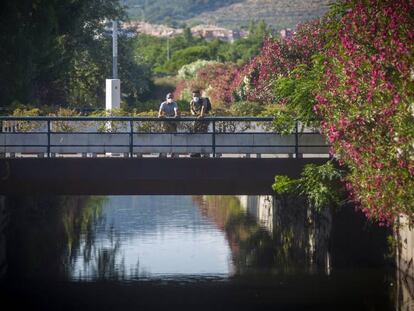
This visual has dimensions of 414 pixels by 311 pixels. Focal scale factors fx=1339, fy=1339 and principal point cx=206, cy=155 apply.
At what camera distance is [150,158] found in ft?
110

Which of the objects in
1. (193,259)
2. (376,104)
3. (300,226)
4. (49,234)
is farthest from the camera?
(300,226)

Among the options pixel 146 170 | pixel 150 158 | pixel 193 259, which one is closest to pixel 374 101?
pixel 150 158

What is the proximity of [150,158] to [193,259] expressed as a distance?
547 cm

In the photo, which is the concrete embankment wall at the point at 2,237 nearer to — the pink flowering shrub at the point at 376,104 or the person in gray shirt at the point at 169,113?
the person in gray shirt at the point at 169,113

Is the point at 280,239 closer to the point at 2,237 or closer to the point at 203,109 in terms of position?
the point at 2,237

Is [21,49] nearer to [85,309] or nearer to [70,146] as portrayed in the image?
[70,146]

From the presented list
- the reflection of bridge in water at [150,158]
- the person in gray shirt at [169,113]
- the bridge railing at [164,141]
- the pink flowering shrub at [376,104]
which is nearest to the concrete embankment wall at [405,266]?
the reflection of bridge in water at [150,158]

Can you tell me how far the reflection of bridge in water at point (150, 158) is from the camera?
33594 millimetres

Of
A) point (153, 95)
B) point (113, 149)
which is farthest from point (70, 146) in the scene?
point (153, 95)

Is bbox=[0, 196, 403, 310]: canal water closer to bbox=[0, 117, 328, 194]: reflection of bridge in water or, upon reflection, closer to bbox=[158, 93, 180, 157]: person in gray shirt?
bbox=[0, 117, 328, 194]: reflection of bridge in water

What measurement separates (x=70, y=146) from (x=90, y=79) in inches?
1813

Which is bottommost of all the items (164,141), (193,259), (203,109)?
(193,259)

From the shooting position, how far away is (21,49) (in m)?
49.9

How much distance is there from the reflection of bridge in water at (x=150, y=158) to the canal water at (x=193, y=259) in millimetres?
2466
